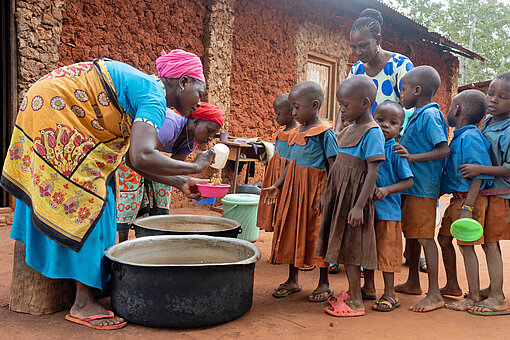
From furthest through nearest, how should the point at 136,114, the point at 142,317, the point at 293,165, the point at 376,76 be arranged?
the point at 376,76 → the point at 293,165 → the point at 142,317 → the point at 136,114

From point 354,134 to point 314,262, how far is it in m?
0.87

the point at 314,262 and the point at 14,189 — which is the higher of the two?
the point at 14,189

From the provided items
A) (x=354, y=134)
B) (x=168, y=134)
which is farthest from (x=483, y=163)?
(x=168, y=134)

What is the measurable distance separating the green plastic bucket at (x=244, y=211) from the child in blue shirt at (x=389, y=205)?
2.00 meters

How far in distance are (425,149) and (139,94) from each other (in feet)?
6.11

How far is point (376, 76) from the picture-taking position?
3254mm

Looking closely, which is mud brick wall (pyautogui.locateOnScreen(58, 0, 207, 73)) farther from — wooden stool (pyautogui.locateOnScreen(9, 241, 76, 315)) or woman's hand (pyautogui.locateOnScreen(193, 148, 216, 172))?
woman's hand (pyautogui.locateOnScreen(193, 148, 216, 172))

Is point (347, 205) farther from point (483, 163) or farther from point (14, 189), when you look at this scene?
point (14, 189)

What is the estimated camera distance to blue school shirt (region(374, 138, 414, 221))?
8.55 feet

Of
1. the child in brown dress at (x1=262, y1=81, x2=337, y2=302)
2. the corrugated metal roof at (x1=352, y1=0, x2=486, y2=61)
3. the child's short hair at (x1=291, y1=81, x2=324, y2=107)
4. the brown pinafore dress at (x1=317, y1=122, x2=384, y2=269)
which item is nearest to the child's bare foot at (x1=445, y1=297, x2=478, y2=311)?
the brown pinafore dress at (x1=317, y1=122, x2=384, y2=269)

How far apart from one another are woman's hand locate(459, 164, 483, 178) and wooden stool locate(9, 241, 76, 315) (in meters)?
2.55

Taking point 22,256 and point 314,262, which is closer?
point 22,256

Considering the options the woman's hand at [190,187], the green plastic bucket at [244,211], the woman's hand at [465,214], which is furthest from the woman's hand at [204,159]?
the green plastic bucket at [244,211]

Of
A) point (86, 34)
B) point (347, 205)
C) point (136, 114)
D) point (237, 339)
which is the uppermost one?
point (86, 34)
